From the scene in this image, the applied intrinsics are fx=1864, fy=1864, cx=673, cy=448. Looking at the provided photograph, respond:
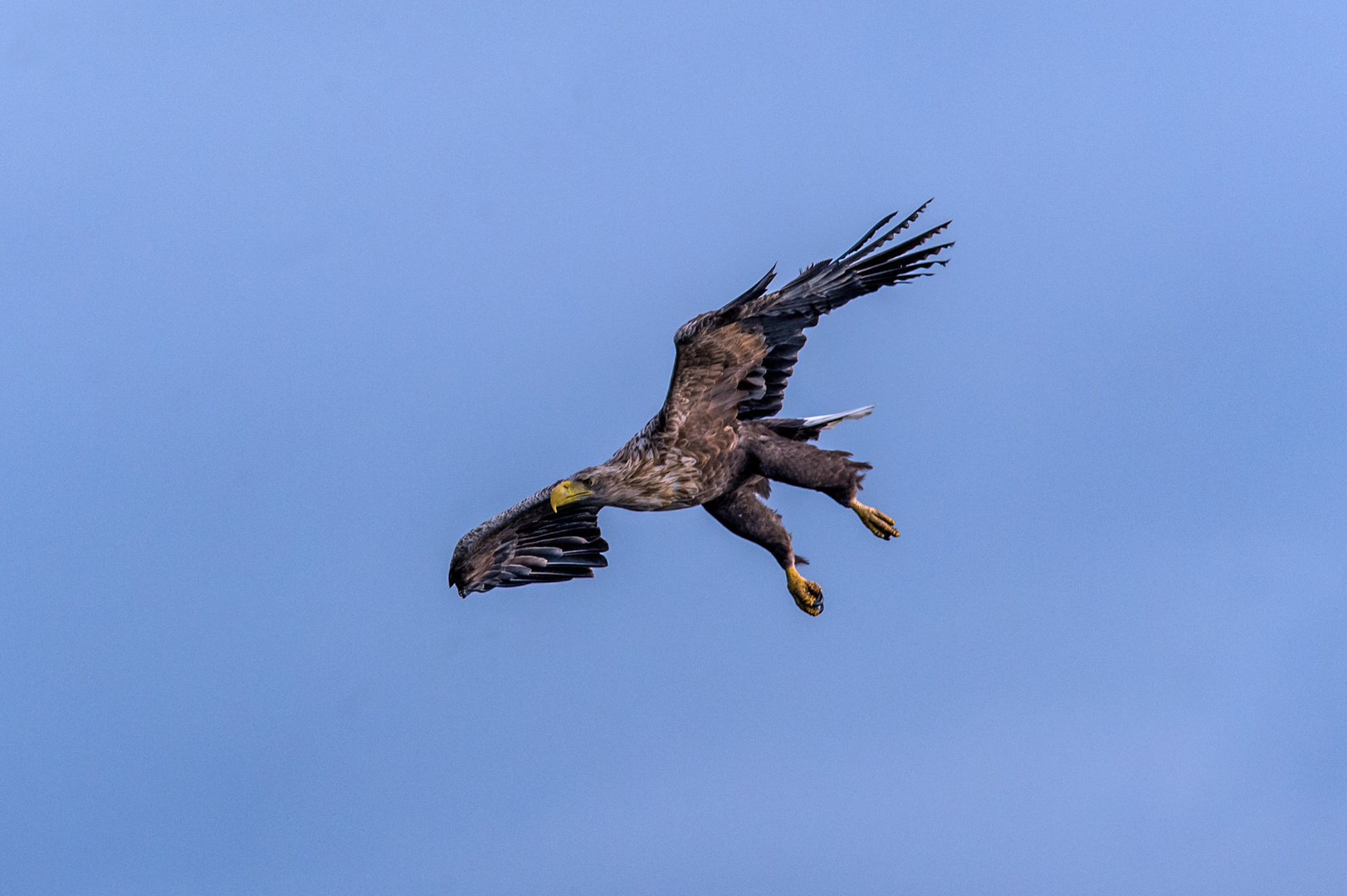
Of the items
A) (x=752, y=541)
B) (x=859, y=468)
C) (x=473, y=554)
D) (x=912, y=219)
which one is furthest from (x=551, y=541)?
(x=912, y=219)

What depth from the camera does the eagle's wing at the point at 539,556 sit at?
14.8 metres

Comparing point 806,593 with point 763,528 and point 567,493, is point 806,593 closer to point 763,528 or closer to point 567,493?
point 763,528

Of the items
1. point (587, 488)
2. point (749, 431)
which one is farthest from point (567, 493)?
point (749, 431)

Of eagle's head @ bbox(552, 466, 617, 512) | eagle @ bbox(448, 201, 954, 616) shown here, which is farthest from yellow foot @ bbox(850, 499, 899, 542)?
eagle's head @ bbox(552, 466, 617, 512)

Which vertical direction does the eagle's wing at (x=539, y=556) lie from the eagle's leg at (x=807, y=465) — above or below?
above

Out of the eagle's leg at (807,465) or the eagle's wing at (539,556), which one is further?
the eagle's wing at (539,556)

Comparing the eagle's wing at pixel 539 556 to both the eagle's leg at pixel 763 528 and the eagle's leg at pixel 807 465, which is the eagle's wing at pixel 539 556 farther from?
the eagle's leg at pixel 807 465

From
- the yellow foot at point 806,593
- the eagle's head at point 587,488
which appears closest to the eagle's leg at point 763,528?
the yellow foot at point 806,593

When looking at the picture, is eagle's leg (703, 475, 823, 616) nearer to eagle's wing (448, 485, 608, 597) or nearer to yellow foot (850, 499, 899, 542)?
yellow foot (850, 499, 899, 542)

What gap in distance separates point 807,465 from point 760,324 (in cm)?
112

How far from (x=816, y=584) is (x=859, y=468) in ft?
3.12

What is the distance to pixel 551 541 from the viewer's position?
587 inches

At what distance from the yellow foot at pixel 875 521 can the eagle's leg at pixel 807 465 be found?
13 centimetres

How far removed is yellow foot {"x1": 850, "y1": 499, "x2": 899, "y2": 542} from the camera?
13612 millimetres
